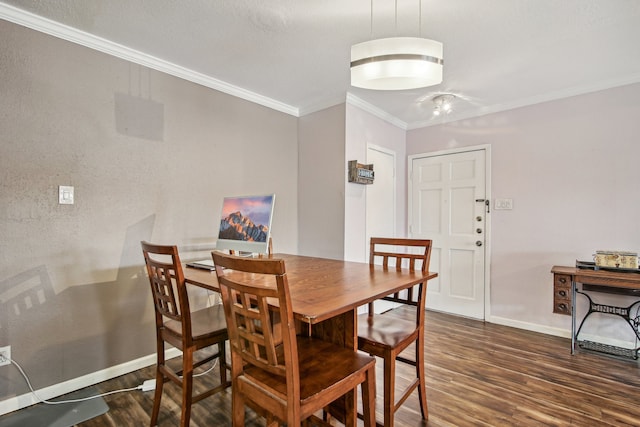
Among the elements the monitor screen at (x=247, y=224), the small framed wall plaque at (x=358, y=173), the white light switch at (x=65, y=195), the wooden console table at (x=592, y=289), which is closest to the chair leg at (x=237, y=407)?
the monitor screen at (x=247, y=224)

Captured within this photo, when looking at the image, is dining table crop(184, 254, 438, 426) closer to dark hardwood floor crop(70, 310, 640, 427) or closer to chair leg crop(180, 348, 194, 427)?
chair leg crop(180, 348, 194, 427)

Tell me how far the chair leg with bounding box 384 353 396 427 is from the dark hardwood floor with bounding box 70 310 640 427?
410 millimetres

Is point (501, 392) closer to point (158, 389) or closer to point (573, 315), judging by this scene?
point (573, 315)

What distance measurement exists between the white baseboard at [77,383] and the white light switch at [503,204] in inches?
138

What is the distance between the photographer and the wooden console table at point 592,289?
2.50 metres

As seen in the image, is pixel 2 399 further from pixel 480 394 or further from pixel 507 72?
pixel 507 72

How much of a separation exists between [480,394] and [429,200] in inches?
93.4

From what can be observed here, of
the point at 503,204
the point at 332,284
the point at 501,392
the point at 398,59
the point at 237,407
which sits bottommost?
the point at 501,392

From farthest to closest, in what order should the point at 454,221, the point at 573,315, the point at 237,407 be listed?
the point at 454,221 → the point at 573,315 → the point at 237,407

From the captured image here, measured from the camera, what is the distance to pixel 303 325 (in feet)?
5.24

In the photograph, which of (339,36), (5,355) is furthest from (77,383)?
(339,36)

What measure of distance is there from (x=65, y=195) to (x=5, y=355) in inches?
39.5

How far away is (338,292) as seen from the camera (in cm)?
126

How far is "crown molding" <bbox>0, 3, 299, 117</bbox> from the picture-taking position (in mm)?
1895
